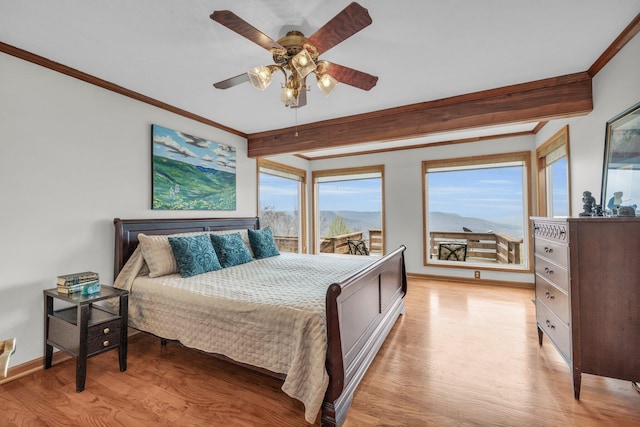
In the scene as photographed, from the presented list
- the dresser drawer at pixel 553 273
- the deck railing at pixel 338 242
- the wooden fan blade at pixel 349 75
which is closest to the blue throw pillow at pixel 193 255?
the wooden fan blade at pixel 349 75

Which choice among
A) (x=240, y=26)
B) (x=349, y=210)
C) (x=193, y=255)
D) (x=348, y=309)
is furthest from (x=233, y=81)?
(x=349, y=210)

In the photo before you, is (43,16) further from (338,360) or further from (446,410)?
(446,410)

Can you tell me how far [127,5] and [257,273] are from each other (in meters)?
2.26

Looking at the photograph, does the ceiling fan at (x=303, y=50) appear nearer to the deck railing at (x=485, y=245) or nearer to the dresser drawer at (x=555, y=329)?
the dresser drawer at (x=555, y=329)

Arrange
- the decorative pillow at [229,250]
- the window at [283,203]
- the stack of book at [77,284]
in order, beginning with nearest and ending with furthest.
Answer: the stack of book at [77,284], the decorative pillow at [229,250], the window at [283,203]

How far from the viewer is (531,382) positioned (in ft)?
6.68

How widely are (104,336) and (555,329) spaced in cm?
345

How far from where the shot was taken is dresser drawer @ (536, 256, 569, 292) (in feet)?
6.36

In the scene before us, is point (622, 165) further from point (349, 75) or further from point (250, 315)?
point (250, 315)

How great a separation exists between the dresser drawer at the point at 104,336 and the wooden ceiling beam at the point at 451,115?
290 cm

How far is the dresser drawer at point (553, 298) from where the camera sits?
6.42 ft

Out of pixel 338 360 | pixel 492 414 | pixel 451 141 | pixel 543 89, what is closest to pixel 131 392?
pixel 338 360

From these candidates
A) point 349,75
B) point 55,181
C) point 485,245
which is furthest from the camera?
point 485,245

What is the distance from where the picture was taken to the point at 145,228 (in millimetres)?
2959
